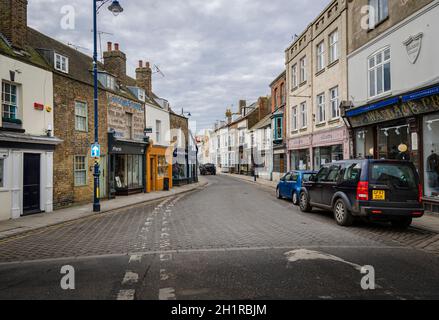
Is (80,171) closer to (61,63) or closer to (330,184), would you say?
(61,63)

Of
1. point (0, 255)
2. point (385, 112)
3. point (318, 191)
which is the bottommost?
point (0, 255)

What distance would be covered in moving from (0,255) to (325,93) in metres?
19.4

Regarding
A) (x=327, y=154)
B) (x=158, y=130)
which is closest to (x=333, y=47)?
(x=327, y=154)

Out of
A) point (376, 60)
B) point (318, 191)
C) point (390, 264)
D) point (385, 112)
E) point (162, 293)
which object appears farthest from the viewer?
point (376, 60)

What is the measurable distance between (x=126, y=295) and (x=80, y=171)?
1333 cm

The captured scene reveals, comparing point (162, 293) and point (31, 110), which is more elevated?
point (31, 110)

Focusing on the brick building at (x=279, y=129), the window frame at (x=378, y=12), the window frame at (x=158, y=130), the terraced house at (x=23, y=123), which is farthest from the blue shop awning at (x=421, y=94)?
the window frame at (x=158, y=130)

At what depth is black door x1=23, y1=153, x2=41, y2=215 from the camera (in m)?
12.8

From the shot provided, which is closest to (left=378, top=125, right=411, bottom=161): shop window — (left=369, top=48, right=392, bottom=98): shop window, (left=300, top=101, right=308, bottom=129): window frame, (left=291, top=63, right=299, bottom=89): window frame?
(left=369, top=48, right=392, bottom=98): shop window

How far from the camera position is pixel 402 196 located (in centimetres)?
880

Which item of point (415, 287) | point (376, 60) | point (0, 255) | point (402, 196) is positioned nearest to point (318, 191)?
point (402, 196)

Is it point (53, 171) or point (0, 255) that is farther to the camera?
point (53, 171)

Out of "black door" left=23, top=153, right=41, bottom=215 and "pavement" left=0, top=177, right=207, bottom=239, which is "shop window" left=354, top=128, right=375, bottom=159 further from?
"black door" left=23, top=153, right=41, bottom=215

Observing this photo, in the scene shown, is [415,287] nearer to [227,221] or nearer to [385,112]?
[227,221]
